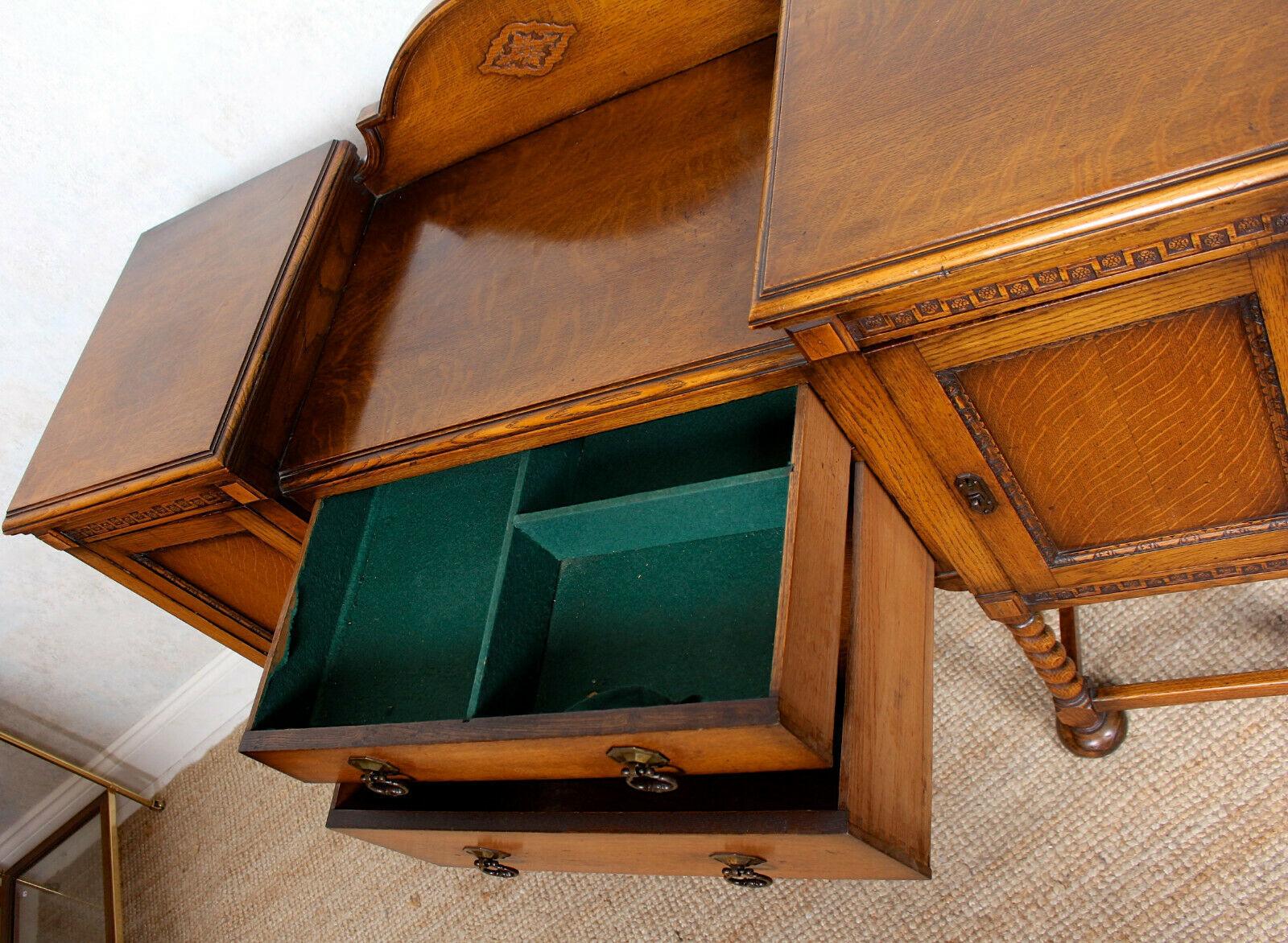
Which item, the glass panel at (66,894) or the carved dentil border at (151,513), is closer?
the carved dentil border at (151,513)

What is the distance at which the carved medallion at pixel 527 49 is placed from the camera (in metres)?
0.88

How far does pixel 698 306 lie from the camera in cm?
69

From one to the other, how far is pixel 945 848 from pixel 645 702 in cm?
47

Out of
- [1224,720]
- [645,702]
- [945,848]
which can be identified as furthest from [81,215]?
[1224,720]

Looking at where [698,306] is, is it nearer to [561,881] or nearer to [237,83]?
[237,83]

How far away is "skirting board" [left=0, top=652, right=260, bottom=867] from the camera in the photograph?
1.61 meters

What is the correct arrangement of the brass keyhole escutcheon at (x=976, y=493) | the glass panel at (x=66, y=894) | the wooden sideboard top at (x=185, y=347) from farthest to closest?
the glass panel at (x=66, y=894)
the wooden sideboard top at (x=185, y=347)
the brass keyhole escutcheon at (x=976, y=493)

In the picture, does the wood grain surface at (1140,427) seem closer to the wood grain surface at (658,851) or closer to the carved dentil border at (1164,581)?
the carved dentil border at (1164,581)

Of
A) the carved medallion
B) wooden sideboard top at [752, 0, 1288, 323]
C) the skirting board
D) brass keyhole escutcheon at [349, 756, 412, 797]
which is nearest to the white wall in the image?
the carved medallion

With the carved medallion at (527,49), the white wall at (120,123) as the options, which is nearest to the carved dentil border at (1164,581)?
the carved medallion at (527,49)

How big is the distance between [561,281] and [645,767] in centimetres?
39

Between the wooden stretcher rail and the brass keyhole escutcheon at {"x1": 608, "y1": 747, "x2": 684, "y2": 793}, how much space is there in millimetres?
531

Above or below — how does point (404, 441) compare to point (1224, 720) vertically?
above

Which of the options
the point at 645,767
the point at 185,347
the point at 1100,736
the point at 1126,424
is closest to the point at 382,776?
the point at 645,767
